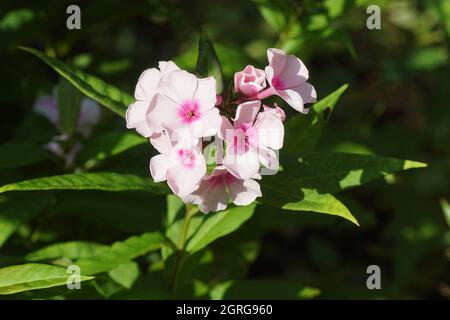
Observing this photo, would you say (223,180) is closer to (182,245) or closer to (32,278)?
(182,245)

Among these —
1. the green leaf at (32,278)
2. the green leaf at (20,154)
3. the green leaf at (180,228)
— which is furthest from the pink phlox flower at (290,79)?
the green leaf at (20,154)

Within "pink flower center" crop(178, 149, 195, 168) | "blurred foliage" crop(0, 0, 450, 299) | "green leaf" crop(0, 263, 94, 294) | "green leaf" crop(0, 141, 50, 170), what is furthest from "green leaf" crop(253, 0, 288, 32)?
"green leaf" crop(0, 263, 94, 294)

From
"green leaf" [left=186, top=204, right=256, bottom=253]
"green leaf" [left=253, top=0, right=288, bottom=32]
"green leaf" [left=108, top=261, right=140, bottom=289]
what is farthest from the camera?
"green leaf" [left=253, top=0, right=288, bottom=32]

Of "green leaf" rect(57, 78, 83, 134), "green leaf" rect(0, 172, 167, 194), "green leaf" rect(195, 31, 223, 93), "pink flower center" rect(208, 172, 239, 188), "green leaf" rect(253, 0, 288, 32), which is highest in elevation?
"green leaf" rect(253, 0, 288, 32)

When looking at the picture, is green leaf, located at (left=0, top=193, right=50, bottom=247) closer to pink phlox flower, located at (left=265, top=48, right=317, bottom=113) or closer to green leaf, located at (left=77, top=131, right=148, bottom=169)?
green leaf, located at (left=77, top=131, right=148, bottom=169)

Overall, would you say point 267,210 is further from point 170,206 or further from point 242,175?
point 242,175

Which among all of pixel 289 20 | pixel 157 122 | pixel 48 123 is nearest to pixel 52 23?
pixel 48 123

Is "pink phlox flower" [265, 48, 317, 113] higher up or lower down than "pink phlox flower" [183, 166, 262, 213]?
higher up
